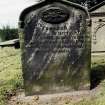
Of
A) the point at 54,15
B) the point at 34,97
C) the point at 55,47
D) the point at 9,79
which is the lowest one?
the point at 34,97

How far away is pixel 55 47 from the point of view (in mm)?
7309

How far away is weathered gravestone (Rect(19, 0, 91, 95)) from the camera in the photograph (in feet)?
23.8

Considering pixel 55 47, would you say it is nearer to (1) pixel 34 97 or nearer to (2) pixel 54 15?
(2) pixel 54 15

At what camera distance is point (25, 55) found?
285 inches

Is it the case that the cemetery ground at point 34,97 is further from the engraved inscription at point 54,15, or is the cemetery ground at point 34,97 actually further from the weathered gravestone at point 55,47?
the engraved inscription at point 54,15

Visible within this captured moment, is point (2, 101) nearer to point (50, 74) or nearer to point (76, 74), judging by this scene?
point (50, 74)

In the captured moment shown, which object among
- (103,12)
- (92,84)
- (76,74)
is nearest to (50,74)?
(76,74)

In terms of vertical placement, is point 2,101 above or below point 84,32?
below

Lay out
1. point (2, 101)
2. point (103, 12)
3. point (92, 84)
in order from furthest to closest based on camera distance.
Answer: point (103, 12) < point (92, 84) < point (2, 101)

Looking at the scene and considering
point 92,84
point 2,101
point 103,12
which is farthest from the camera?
point 103,12

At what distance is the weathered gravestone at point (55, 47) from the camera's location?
23.8ft

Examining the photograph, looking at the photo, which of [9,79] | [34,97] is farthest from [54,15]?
[9,79]

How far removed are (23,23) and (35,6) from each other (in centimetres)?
52

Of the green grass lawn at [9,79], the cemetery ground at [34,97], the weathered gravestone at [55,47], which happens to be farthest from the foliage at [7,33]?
the weathered gravestone at [55,47]
